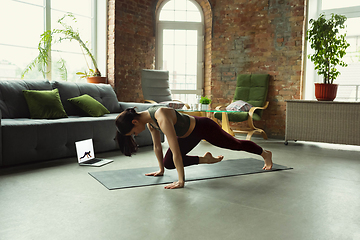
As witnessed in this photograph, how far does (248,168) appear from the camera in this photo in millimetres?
2891

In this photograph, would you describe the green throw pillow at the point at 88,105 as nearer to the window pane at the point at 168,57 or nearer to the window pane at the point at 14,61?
the window pane at the point at 14,61

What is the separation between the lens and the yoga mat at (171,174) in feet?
7.71

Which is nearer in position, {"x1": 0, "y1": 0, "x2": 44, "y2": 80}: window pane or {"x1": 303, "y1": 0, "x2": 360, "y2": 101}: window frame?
{"x1": 0, "y1": 0, "x2": 44, "y2": 80}: window pane

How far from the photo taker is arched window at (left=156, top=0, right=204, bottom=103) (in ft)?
19.0

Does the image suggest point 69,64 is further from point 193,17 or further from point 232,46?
point 232,46

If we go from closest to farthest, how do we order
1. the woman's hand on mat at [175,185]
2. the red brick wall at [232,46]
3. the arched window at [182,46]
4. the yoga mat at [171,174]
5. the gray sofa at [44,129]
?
1. the woman's hand on mat at [175,185]
2. the yoga mat at [171,174]
3. the gray sofa at [44,129]
4. the red brick wall at [232,46]
5. the arched window at [182,46]

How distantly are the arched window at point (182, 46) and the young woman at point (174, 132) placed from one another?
3449 mm

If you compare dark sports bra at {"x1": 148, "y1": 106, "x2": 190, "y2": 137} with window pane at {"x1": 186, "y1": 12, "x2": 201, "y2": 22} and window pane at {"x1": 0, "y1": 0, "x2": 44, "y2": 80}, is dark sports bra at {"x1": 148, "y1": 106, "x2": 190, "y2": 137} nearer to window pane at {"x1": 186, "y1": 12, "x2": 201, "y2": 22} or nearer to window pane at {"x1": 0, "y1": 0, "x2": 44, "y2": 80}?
window pane at {"x1": 0, "y1": 0, "x2": 44, "y2": 80}

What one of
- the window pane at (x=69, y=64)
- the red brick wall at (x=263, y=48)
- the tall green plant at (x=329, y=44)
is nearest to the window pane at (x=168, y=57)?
the red brick wall at (x=263, y=48)

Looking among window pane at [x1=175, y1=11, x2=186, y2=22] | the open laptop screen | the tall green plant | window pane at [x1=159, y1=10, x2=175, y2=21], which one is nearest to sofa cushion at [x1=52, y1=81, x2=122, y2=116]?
the open laptop screen

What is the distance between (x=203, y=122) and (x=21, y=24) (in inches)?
134

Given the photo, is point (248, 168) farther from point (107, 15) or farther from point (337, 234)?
point (107, 15)

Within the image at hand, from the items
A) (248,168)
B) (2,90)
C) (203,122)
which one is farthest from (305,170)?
(2,90)

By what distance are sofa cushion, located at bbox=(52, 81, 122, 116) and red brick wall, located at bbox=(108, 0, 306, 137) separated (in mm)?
833
